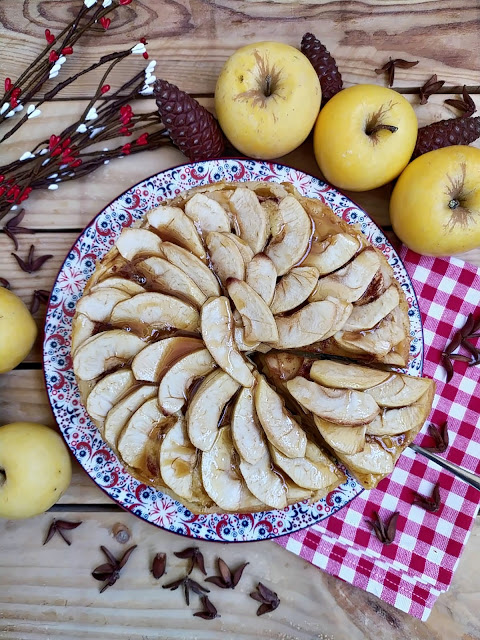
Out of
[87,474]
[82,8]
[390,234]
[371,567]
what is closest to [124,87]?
[82,8]

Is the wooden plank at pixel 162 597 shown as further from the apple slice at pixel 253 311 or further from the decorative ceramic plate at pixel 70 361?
the apple slice at pixel 253 311

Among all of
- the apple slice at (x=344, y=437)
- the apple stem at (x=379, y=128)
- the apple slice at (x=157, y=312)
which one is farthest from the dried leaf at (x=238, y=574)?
the apple stem at (x=379, y=128)

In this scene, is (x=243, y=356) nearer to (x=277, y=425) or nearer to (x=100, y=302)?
(x=277, y=425)

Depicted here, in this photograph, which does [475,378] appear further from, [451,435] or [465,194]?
[465,194]

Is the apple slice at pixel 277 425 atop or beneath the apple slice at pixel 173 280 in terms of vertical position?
beneath

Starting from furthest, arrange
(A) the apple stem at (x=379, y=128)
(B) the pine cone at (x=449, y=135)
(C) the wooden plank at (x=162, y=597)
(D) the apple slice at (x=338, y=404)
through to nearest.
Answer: (C) the wooden plank at (x=162, y=597) → (B) the pine cone at (x=449, y=135) → (A) the apple stem at (x=379, y=128) → (D) the apple slice at (x=338, y=404)

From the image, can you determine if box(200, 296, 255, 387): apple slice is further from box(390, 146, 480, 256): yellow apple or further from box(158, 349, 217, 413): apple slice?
box(390, 146, 480, 256): yellow apple
